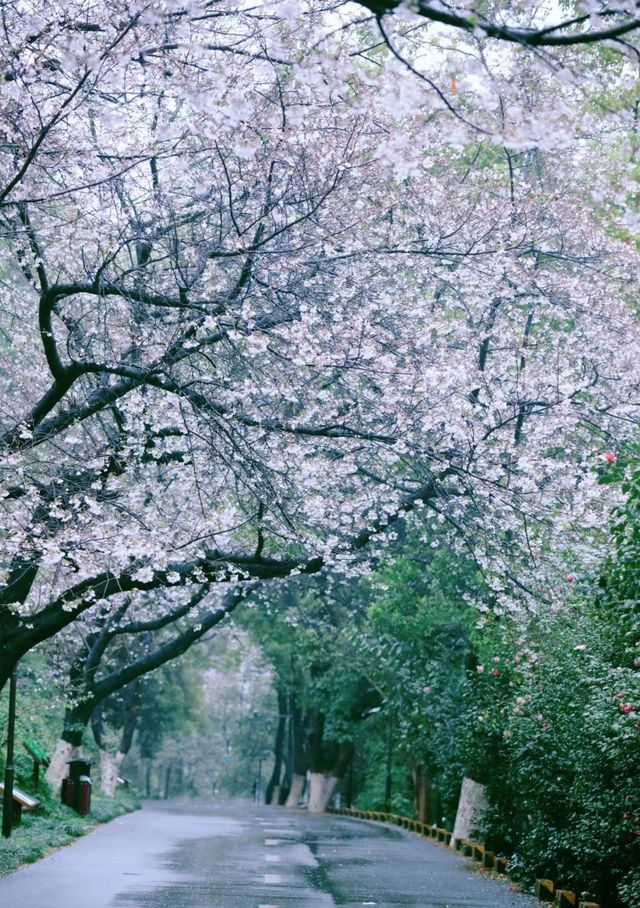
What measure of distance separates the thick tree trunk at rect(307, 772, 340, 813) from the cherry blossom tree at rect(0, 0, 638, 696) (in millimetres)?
30666

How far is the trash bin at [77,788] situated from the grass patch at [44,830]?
31cm

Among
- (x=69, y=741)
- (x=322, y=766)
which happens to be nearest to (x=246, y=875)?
(x=69, y=741)

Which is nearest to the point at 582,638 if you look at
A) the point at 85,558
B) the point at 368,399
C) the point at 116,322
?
the point at 368,399

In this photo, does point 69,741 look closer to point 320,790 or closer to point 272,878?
point 272,878

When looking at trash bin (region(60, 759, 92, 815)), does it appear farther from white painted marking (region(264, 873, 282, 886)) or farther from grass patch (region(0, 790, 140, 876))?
white painted marking (region(264, 873, 282, 886))

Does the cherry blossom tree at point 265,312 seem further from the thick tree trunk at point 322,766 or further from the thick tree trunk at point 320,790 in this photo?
the thick tree trunk at point 320,790

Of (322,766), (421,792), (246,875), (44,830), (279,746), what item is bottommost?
(246,875)

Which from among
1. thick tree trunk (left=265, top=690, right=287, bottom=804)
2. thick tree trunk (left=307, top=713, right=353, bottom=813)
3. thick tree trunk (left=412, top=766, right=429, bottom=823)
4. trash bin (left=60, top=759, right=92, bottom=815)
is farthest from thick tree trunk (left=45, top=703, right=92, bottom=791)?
thick tree trunk (left=265, top=690, right=287, bottom=804)

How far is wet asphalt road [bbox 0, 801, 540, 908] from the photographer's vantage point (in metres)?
12.0

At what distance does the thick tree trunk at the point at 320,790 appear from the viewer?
147ft

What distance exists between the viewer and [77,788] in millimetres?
24578

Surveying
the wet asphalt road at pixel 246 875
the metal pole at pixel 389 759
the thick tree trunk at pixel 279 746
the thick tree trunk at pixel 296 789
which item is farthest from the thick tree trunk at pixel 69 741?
the thick tree trunk at pixel 296 789

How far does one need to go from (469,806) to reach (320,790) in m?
25.7

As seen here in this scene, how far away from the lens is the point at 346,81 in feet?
32.5
